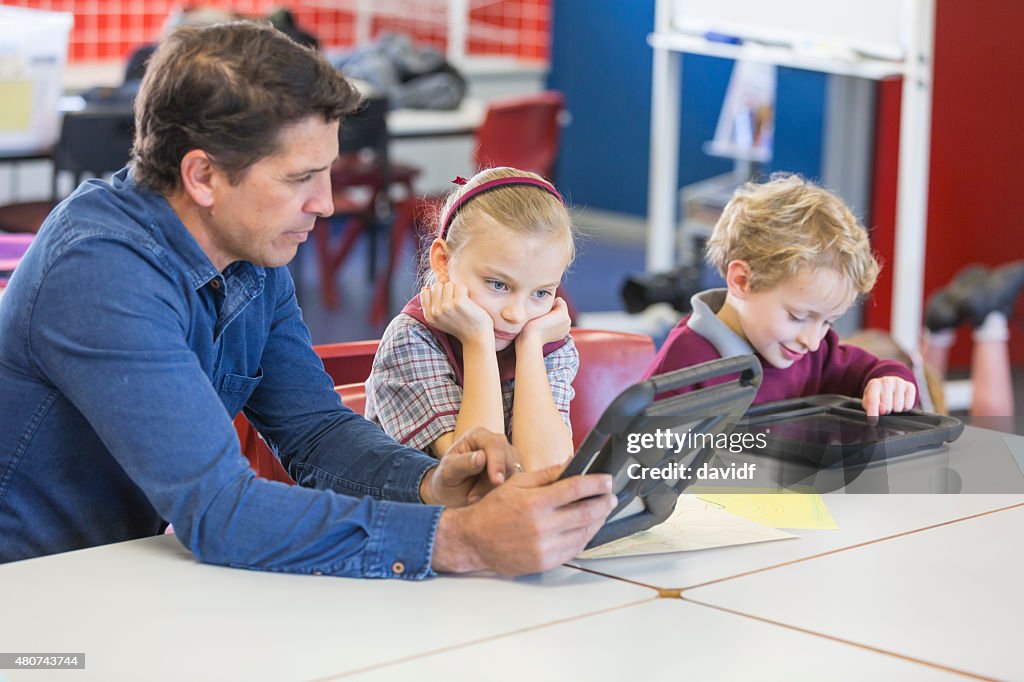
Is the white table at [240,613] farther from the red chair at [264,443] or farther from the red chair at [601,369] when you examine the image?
the red chair at [601,369]

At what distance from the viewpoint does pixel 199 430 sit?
1.27m

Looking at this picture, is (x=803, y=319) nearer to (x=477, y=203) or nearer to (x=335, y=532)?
(x=477, y=203)

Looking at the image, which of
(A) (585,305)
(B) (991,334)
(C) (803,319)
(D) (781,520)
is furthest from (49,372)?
(A) (585,305)

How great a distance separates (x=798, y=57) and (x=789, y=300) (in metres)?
2.33

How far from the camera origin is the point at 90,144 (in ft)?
13.1

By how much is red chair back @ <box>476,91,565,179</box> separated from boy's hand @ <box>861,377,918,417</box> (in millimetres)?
2910

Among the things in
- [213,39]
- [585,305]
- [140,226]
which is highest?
[213,39]

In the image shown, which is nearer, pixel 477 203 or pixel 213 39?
pixel 213 39

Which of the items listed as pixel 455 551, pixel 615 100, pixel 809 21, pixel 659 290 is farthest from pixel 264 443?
pixel 615 100

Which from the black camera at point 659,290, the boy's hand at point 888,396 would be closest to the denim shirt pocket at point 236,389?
the boy's hand at point 888,396

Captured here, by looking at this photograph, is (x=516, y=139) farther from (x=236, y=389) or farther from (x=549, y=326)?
(x=236, y=389)

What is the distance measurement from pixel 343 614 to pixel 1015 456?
98 centimetres

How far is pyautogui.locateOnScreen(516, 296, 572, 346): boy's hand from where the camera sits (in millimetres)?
1746

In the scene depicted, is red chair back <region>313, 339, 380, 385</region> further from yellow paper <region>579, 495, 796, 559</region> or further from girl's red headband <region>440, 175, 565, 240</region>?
yellow paper <region>579, 495, 796, 559</region>
